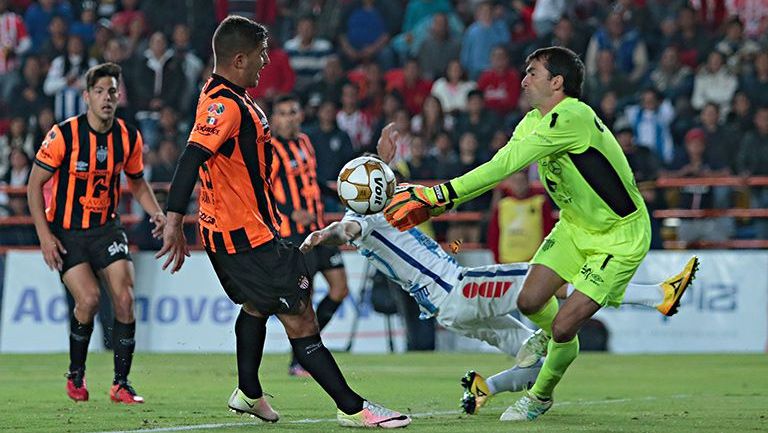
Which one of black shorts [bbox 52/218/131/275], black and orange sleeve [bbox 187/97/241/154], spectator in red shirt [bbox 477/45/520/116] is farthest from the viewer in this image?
spectator in red shirt [bbox 477/45/520/116]

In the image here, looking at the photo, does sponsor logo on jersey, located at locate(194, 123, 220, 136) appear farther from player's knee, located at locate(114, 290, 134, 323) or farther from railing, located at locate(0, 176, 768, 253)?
railing, located at locate(0, 176, 768, 253)

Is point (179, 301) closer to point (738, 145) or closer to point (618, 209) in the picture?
point (738, 145)

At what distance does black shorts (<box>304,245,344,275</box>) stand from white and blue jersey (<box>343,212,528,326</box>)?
8.48 ft

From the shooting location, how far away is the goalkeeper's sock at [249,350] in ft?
27.3

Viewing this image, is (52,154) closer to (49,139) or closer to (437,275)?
(49,139)

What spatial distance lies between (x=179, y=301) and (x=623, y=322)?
17.6 ft

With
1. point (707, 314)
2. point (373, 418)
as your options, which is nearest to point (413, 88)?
point (707, 314)

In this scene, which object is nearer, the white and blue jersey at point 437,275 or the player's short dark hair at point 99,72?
the white and blue jersey at point 437,275

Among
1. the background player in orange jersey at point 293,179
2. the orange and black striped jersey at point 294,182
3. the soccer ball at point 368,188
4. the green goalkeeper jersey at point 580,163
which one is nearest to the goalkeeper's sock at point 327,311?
the background player in orange jersey at point 293,179

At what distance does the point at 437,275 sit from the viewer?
10422mm

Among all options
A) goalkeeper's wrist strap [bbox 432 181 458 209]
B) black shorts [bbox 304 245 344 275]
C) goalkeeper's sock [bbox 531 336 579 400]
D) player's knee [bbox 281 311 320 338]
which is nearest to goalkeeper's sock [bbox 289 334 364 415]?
player's knee [bbox 281 311 320 338]

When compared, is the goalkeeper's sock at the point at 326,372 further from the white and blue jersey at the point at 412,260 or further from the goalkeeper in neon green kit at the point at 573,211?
the white and blue jersey at the point at 412,260

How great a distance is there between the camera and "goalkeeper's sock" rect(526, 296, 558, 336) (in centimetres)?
904

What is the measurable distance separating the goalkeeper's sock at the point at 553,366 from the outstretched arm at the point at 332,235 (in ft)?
4.48
